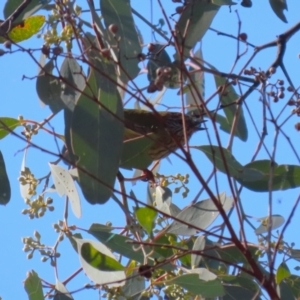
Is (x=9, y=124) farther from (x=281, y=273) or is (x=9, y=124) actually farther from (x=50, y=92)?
(x=281, y=273)

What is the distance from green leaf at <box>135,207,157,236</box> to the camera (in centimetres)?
199

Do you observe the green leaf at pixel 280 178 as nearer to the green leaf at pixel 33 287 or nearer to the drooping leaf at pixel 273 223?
the drooping leaf at pixel 273 223

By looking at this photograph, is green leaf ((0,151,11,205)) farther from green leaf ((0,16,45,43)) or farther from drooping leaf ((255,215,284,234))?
drooping leaf ((255,215,284,234))

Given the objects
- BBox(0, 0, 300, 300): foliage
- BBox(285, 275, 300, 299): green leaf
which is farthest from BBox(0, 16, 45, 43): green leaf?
BBox(285, 275, 300, 299): green leaf

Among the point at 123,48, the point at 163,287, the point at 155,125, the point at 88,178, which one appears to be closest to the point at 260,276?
the point at 163,287

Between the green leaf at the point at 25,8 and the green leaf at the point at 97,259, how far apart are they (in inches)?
25.4

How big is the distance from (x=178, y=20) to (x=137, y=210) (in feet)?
1.86

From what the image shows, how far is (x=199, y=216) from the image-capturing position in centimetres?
215

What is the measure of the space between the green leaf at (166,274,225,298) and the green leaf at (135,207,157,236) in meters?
0.15

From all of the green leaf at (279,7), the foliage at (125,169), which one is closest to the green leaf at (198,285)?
the foliage at (125,169)

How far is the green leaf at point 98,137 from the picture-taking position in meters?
2.08

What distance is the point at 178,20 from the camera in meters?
2.24

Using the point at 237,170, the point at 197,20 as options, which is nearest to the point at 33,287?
A: the point at 237,170

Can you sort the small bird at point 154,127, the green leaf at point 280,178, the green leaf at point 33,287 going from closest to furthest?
the green leaf at point 33,287 < the green leaf at point 280,178 < the small bird at point 154,127
